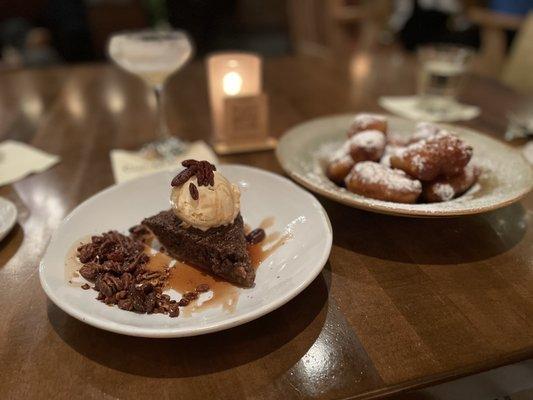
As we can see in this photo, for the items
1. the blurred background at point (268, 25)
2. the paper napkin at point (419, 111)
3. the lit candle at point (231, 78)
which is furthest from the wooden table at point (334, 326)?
the blurred background at point (268, 25)

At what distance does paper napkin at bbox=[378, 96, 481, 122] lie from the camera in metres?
1.59

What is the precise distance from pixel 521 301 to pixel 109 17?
481cm

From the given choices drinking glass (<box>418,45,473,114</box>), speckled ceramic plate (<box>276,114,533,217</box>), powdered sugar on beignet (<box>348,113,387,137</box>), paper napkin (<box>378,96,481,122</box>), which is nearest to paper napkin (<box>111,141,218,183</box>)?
speckled ceramic plate (<box>276,114,533,217</box>)

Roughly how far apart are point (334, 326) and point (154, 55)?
0.96 metres

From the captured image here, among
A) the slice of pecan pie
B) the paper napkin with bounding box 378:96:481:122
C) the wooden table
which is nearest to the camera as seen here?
the wooden table

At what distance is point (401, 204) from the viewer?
2.72 feet

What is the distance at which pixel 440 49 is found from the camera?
164 centimetres

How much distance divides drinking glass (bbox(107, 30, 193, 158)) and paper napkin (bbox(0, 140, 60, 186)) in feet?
0.97

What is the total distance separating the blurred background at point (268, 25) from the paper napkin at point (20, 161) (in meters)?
1.69

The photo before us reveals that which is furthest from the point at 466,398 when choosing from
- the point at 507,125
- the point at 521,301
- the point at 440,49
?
the point at 440,49

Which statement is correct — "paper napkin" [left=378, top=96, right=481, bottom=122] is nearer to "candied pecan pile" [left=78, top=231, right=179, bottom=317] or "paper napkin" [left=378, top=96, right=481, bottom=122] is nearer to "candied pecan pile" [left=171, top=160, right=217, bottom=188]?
"candied pecan pile" [left=171, top=160, right=217, bottom=188]

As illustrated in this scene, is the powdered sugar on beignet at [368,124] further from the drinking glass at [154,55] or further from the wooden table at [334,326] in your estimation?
the drinking glass at [154,55]

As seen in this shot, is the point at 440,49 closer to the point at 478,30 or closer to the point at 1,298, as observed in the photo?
the point at 1,298

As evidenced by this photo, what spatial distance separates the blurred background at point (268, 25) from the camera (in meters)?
3.18
